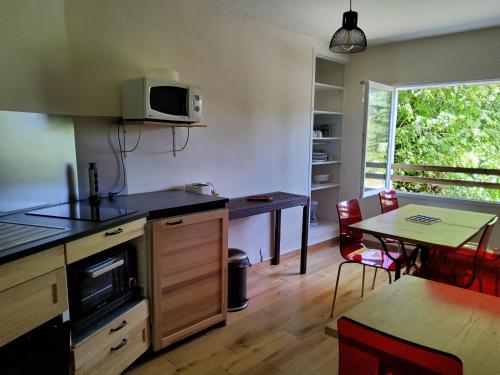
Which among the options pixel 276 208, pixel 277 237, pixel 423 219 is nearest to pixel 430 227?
pixel 423 219

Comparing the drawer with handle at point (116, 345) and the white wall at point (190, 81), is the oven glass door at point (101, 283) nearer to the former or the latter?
the drawer with handle at point (116, 345)

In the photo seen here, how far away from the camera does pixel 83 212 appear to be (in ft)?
6.51

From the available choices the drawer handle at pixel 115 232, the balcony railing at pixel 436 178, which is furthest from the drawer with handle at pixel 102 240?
the balcony railing at pixel 436 178

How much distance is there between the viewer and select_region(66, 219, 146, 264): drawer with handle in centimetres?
157

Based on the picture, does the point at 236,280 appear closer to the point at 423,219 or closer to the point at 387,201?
the point at 423,219

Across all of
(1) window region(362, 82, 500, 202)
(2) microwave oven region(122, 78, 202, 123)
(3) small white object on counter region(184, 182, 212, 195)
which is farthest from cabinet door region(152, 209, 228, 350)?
(1) window region(362, 82, 500, 202)

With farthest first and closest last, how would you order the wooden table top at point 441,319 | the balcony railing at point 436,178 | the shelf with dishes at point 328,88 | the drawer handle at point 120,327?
the shelf with dishes at point 328,88 → the balcony railing at point 436,178 → the drawer handle at point 120,327 → the wooden table top at point 441,319

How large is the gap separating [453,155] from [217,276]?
4147mm

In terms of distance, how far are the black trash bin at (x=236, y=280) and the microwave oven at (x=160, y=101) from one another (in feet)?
3.55

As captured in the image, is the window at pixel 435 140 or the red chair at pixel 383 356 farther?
the window at pixel 435 140

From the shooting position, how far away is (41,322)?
1423mm

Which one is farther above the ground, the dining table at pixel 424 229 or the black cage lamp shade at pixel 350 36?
the black cage lamp shade at pixel 350 36

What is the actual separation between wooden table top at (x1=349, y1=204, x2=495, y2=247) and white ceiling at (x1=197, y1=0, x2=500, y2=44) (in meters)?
1.72

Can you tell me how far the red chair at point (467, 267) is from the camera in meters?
2.23
